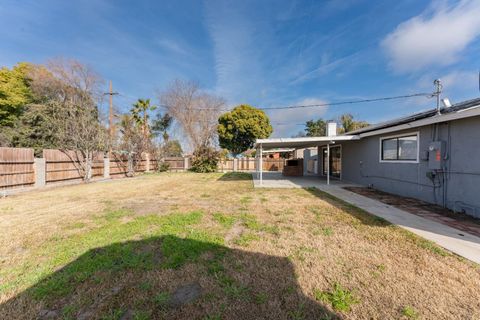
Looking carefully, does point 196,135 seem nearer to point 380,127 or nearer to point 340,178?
point 340,178

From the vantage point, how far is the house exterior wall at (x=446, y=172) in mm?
4445

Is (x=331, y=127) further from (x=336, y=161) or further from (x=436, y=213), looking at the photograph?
(x=436, y=213)

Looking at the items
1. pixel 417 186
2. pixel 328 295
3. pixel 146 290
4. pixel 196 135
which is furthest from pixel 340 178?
pixel 196 135

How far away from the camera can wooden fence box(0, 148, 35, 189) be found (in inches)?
299

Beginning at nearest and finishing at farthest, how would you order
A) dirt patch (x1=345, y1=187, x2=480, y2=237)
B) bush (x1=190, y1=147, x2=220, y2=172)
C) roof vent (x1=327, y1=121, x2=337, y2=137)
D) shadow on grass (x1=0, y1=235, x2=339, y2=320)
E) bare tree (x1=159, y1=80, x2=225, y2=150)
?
1. shadow on grass (x1=0, y1=235, x2=339, y2=320)
2. dirt patch (x1=345, y1=187, x2=480, y2=237)
3. roof vent (x1=327, y1=121, x2=337, y2=137)
4. bush (x1=190, y1=147, x2=220, y2=172)
5. bare tree (x1=159, y1=80, x2=225, y2=150)

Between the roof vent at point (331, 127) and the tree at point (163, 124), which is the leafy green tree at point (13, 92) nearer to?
the tree at point (163, 124)

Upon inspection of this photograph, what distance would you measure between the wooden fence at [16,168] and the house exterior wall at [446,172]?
14327 millimetres

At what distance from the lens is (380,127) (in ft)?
27.0

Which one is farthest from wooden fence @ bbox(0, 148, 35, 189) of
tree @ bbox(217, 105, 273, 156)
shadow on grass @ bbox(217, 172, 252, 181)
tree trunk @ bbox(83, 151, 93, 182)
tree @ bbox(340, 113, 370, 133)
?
tree @ bbox(340, 113, 370, 133)

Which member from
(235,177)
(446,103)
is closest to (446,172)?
(446,103)

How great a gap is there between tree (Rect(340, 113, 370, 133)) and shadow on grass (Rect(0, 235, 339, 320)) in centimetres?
2705

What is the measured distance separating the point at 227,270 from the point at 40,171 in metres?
10.7

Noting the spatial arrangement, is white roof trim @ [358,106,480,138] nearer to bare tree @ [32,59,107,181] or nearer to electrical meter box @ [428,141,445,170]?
electrical meter box @ [428,141,445,170]

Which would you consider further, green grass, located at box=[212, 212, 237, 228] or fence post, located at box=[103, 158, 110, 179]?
fence post, located at box=[103, 158, 110, 179]
